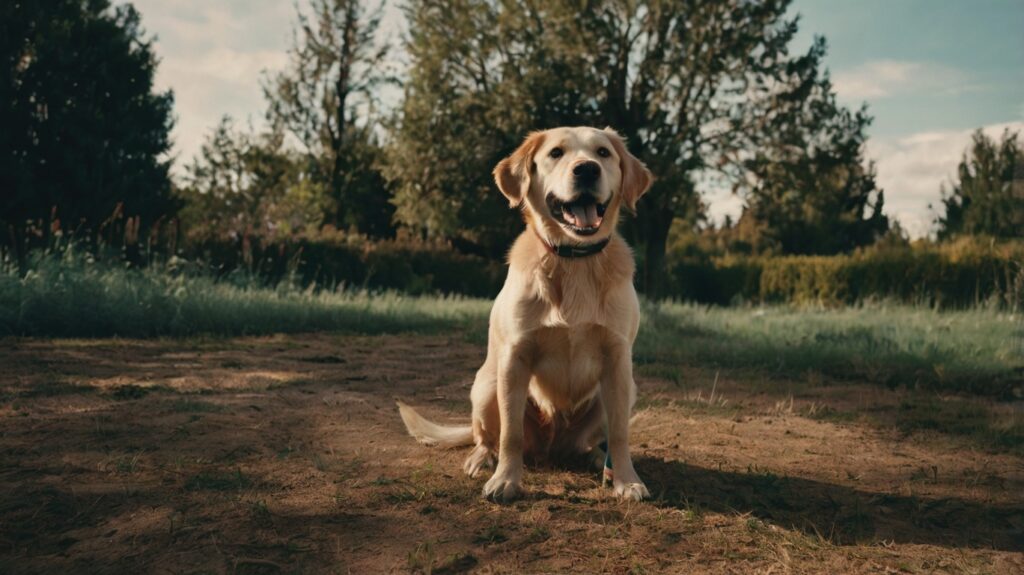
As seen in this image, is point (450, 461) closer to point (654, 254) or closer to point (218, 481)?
point (218, 481)

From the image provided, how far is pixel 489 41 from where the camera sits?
2042 cm

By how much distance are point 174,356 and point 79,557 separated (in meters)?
5.12

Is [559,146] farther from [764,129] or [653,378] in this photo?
[764,129]

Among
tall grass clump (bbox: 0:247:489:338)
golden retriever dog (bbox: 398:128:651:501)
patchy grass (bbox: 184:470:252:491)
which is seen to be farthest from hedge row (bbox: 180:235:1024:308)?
golden retriever dog (bbox: 398:128:651:501)

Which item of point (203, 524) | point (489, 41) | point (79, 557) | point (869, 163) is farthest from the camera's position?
point (869, 163)

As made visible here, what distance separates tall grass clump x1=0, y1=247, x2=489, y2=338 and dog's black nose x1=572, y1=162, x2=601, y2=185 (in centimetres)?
727

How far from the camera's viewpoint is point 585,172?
340cm

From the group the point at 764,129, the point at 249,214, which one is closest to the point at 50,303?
the point at 764,129

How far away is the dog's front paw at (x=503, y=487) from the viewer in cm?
328

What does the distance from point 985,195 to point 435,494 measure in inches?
1010

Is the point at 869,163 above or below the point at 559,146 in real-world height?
above

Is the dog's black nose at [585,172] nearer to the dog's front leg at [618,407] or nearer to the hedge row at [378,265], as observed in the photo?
the dog's front leg at [618,407]

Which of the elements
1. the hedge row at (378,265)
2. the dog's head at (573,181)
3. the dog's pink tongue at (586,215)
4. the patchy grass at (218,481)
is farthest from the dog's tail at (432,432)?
the hedge row at (378,265)

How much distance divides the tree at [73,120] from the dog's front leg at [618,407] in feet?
53.7
